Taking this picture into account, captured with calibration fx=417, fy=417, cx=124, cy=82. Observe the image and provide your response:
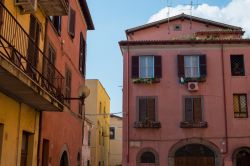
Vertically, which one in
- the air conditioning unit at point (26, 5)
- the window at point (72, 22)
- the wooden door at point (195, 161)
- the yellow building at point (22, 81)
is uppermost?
the window at point (72, 22)

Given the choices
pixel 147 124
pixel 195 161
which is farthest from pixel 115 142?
pixel 195 161

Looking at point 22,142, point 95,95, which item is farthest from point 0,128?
point 95,95

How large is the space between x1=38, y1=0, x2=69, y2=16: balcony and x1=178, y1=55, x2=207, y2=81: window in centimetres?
1520

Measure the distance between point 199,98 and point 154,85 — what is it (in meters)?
3.11

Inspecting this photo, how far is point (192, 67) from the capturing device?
28156mm

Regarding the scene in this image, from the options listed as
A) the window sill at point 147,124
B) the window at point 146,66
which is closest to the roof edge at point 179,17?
the window at point 146,66

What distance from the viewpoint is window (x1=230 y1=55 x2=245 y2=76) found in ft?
91.7

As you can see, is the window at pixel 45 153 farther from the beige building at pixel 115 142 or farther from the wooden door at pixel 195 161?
the beige building at pixel 115 142

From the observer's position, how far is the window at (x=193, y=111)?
27156 mm

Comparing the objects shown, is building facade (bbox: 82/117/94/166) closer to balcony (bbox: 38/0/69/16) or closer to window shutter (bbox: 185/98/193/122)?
window shutter (bbox: 185/98/193/122)

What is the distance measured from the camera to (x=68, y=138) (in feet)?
59.5

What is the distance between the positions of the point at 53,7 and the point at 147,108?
597 inches

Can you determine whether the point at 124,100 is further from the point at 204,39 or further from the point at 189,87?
the point at 204,39

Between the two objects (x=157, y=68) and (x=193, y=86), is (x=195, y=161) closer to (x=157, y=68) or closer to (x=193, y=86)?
(x=193, y=86)
